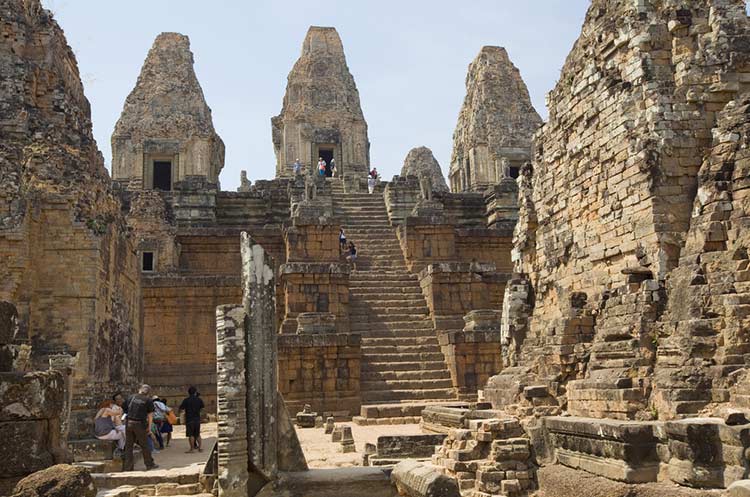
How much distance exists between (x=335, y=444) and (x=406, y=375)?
16.7 feet

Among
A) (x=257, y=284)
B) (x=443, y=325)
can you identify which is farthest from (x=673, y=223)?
(x=443, y=325)

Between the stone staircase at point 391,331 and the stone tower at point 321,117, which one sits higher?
the stone tower at point 321,117

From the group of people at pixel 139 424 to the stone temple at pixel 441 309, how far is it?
0.30 metres

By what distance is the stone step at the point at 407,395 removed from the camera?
16.0 metres

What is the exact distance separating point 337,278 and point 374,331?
1553mm

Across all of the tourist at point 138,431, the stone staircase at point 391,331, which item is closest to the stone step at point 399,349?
the stone staircase at point 391,331

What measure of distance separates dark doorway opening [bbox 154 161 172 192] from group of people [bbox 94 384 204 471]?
21.2 meters

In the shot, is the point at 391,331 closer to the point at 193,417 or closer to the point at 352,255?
the point at 352,255

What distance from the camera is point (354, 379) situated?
16.3 meters

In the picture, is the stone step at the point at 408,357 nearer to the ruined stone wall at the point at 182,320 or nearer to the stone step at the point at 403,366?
the stone step at the point at 403,366

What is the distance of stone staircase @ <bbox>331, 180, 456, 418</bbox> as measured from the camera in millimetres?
16266

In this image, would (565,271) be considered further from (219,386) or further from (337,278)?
(337,278)

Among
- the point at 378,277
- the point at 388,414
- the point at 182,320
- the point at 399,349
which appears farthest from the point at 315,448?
the point at 378,277

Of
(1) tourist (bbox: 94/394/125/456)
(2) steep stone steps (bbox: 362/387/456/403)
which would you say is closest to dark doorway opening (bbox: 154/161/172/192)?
(2) steep stone steps (bbox: 362/387/456/403)
